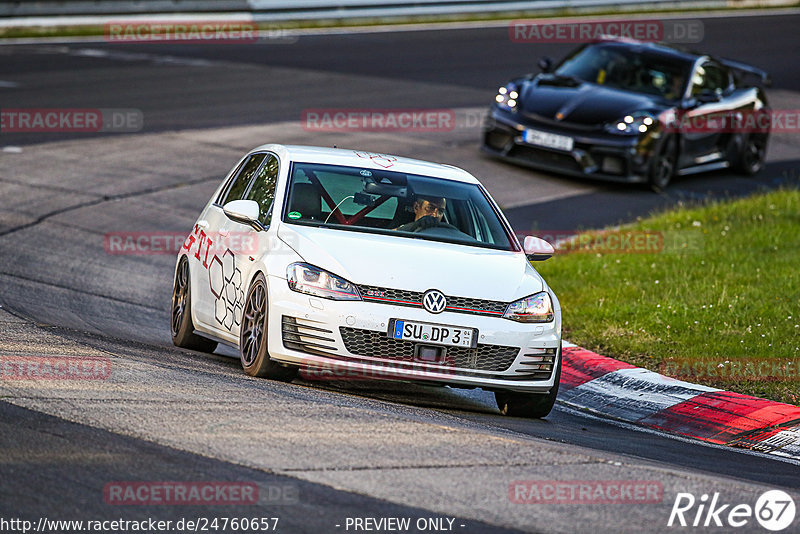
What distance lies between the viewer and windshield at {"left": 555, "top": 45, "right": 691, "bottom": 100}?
17797 mm

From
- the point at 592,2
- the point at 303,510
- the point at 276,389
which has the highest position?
the point at 303,510

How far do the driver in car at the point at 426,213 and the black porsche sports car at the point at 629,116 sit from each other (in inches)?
327

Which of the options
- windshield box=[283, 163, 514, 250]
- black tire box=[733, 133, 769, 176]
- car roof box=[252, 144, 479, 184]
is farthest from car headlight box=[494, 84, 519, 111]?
windshield box=[283, 163, 514, 250]

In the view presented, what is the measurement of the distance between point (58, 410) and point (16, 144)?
11410 mm

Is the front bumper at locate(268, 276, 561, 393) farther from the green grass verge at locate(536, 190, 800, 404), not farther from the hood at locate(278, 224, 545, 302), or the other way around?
the green grass verge at locate(536, 190, 800, 404)

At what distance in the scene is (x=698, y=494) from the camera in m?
5.86

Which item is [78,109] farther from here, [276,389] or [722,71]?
[276,389]

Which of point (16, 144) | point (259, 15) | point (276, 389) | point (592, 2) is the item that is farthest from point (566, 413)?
point (592, 2)

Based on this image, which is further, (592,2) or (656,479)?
(592,2)

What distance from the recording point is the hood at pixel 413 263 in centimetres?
771

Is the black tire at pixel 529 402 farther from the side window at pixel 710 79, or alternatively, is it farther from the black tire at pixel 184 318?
the side window at pixel 710 79

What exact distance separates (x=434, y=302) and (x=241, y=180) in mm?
2481

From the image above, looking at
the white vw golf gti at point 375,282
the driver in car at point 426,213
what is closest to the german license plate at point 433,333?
the white vw golf gti at point 375,282

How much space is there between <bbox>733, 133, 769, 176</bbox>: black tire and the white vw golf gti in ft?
34.8
